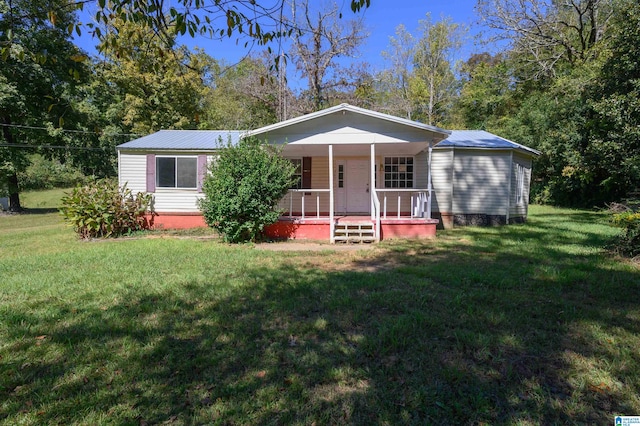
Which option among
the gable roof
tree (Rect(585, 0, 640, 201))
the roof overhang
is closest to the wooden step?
Answer: the roof overhang

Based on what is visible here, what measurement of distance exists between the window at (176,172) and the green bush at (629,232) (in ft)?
39.9

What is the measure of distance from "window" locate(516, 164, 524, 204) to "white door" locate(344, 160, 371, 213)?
5.78 m

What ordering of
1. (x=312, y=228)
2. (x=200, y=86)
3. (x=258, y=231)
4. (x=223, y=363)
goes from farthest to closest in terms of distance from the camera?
(x=200, y=86), (x=312, y=228), (x=258, y=231), (x=223, y=363)

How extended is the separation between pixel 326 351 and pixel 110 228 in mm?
10183

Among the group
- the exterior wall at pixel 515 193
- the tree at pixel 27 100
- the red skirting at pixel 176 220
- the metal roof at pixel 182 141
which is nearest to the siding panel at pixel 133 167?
the metal roof at pixel 182 141

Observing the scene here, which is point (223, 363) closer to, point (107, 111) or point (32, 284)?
point (32, 284)

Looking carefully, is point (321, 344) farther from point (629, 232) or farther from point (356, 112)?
point (356, 112)

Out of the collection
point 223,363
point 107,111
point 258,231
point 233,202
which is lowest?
point 223,363

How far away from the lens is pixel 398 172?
13.5 m

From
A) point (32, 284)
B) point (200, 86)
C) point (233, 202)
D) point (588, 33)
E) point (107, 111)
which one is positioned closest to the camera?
point (32, 284)

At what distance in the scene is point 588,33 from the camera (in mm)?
20062

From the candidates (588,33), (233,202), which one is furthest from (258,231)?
(588,33)

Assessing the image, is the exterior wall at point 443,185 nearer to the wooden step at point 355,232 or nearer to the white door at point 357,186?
the white door at point 357,186

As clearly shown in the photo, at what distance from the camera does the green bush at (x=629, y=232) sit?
21.5 ft
